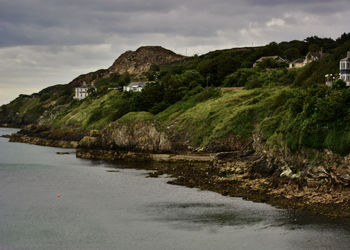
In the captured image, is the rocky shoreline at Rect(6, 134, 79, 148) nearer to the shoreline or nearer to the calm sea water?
the shoreline

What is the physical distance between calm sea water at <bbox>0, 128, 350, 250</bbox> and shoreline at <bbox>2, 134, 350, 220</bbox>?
8.41 ft

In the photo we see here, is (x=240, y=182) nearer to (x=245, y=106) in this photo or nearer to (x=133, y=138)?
(x=245, y=106)

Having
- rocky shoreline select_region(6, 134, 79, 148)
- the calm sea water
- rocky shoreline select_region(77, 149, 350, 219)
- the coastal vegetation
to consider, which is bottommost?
the calm sea water

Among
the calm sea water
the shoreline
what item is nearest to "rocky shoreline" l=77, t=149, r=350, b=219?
the shoreline

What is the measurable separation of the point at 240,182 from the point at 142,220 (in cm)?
2118

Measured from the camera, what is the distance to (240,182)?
235 feet

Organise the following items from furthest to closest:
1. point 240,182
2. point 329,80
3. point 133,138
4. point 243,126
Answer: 1. point 133,138
2. point 329,80
3. point 243,126
4. point 240,182

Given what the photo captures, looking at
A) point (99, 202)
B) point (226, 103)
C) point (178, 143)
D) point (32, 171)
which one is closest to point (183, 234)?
point (99, 202)

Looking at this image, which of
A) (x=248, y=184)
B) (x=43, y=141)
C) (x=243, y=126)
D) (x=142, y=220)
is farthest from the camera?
(x=43, y=141)

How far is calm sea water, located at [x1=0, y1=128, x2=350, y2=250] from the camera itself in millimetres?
47125

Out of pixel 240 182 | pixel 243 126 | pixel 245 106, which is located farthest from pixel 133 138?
pixel 240 182

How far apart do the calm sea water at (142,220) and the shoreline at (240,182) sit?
2564mm

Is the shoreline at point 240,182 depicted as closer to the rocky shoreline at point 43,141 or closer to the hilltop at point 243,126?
the hilltop at point 243,126

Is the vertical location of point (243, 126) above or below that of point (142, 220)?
above
